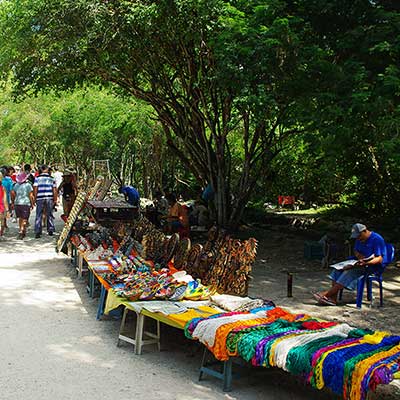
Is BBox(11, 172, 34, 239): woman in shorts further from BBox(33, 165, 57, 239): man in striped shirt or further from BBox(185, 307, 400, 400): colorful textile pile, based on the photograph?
BBox(185, 307, 400, 400): colorful textile pile

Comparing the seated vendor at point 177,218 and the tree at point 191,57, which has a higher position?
the tree at point 191,57

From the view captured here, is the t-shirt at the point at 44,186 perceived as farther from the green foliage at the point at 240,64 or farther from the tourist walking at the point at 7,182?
the green foliage at the point at 240,64

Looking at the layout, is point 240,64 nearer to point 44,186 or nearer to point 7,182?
point 44,186

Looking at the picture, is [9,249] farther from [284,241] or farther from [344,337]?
[344,337]

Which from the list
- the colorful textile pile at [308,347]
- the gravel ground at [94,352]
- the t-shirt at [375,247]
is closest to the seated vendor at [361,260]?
the t-shirt at [375,247]

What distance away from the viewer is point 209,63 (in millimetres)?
13117

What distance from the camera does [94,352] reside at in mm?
6520

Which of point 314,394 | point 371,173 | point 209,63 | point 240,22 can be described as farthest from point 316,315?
point 371,173

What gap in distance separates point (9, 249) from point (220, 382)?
364 inches

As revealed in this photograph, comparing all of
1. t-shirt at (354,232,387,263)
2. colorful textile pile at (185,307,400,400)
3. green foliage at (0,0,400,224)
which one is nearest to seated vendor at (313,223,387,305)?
t-shirt at (354,232,387,263)

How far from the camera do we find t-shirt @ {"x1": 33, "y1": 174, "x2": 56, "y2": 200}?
15352 mm

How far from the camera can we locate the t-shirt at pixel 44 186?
1535cm

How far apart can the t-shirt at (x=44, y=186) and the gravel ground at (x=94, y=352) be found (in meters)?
4.65

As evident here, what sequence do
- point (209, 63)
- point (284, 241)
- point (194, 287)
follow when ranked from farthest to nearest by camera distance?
point (284, 241) → point (209, 63) → point (194, 287)
